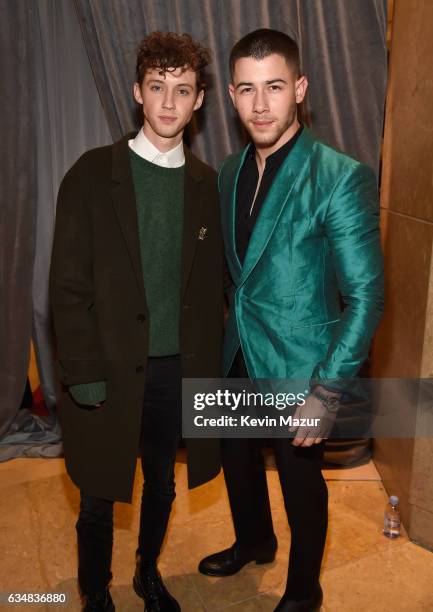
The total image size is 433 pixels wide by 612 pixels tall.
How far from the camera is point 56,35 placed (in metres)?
2.84

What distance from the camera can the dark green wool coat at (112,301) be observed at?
186 centimetres

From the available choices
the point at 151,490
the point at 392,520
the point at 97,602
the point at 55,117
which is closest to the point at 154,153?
the point at 151,490

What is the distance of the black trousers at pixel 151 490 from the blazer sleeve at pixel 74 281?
23 cm

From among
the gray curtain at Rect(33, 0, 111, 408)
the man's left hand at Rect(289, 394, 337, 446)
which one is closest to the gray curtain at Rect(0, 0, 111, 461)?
the gray curtain at Rect(33, 0, 111, 408)

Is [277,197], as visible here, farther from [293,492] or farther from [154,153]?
[293,492]

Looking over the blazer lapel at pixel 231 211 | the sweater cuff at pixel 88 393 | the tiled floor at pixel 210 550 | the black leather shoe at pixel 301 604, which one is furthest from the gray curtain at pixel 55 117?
the black leather shoe at pixel 301 604

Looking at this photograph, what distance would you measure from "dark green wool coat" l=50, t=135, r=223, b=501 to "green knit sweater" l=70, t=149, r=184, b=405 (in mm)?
30

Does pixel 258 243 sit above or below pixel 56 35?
below

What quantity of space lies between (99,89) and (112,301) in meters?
1.28

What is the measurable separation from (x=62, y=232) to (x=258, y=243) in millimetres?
576

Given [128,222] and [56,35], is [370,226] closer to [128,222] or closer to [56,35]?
[128,222]

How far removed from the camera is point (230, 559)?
95.7 inches

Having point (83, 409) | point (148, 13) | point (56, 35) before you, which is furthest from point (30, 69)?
point (83, 409)

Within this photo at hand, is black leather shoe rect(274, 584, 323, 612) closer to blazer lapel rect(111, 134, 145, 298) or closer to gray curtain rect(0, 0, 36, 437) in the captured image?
blazer lapel rect(111, 134, 145, 298)
